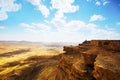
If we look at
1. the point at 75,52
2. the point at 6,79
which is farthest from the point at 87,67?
the point at 6,79

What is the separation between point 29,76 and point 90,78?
102ft

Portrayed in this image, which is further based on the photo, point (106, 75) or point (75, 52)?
point (75, 52)

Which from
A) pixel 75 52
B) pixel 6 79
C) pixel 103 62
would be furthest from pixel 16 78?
pixel 103 62

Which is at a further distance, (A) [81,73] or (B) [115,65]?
(A) [81,73]

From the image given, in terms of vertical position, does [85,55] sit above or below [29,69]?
above

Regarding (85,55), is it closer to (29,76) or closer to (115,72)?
(115,72)

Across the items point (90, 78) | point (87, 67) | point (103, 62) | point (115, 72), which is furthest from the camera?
point (87, 67)

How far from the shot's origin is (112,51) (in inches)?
747

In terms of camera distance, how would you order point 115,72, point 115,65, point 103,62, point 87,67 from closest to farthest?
point 115,72, point 115,65, point 103,62, point 87,67

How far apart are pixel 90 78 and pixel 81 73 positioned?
121 cm

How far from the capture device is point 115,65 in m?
13.7

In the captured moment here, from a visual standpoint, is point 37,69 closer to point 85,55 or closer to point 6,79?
point 6,79

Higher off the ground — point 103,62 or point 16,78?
point 103,62

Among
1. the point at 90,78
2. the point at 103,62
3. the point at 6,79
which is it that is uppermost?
the point at 103,62
